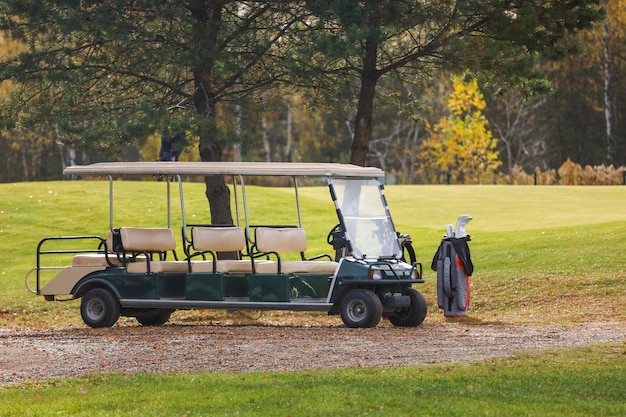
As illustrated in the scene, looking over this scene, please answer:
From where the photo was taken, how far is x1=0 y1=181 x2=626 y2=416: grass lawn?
8339 mm

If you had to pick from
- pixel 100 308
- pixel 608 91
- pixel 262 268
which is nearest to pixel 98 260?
pixel 100 308

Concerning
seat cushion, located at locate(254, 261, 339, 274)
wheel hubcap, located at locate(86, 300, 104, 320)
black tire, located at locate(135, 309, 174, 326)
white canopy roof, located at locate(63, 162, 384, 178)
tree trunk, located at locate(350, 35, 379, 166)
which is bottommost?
black tire, located at locate(135, 309, 174, 326)

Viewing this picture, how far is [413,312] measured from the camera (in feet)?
45.5

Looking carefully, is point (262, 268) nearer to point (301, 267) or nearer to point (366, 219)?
point (301, 267)

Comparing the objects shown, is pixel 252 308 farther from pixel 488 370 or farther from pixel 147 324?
pixel 488 370

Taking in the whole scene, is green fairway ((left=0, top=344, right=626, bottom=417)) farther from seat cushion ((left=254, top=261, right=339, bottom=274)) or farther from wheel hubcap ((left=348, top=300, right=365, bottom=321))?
seat cushion ((left=254, top=261, right=339, bottom=274))

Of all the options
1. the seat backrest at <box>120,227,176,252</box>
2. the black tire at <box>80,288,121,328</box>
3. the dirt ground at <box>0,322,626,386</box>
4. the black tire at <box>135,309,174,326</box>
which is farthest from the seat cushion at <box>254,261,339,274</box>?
the black tire at <box>135,309,174,326</box>

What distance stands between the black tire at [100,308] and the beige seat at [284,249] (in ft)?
6.29

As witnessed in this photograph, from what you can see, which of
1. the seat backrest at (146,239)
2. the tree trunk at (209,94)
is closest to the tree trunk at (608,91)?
the tree trunk at (209,94)

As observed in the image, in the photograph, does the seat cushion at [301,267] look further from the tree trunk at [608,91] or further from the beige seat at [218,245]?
the tree trunk at [608,91]

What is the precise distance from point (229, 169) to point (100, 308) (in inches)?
94.8

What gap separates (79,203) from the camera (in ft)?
100.0

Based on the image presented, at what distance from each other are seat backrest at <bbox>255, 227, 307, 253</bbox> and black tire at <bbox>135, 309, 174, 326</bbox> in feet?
6.57

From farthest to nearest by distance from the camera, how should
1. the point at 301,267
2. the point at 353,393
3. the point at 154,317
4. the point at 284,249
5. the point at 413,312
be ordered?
the point at 154,317, the point at 284,249, the point at 413,312, the point at 301,267, the point at 353,393
